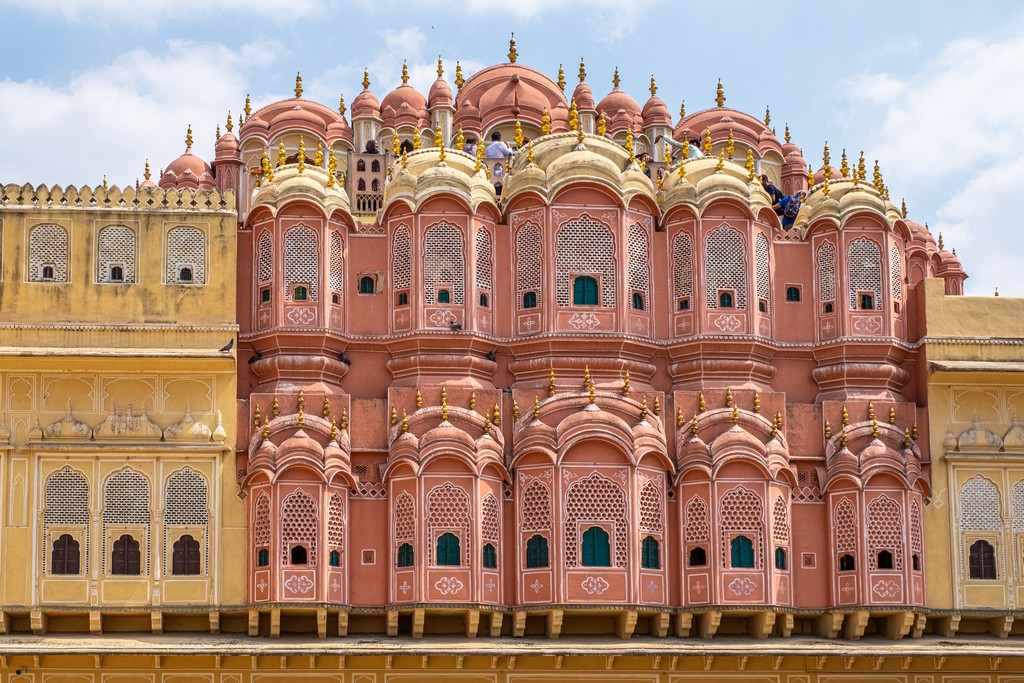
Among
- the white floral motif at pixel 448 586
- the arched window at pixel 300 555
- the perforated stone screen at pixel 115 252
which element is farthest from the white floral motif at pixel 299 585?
the perforated stone screen at pixel 115 252

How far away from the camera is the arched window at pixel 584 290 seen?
29703mm

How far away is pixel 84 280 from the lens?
94.7 feet

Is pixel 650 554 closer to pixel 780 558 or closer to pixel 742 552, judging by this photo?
pixel 742 552

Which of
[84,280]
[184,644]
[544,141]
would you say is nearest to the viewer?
[184,644]

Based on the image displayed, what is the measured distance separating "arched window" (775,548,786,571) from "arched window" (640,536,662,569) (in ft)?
6.03

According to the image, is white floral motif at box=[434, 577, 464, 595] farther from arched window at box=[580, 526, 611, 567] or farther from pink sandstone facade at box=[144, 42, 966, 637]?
arched window at box=[580, 526, 611, 567]

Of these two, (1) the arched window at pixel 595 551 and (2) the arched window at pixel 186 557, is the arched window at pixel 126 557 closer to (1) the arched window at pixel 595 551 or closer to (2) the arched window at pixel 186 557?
(2) the arched window at pixel 186 557

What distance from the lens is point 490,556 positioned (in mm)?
28375

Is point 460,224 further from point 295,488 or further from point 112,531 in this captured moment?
point 112,531

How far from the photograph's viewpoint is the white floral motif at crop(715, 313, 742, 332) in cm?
2986

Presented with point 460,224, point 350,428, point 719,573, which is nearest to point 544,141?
point 460,224

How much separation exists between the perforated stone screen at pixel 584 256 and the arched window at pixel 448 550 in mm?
4250

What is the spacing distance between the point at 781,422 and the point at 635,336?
2.71 meters

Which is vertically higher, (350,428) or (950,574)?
(350,428)
